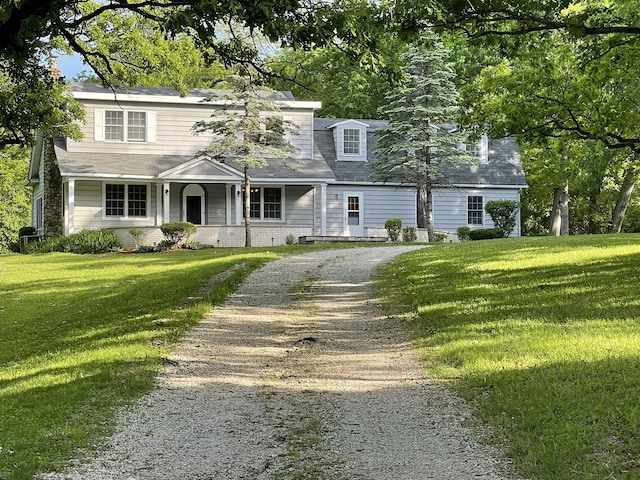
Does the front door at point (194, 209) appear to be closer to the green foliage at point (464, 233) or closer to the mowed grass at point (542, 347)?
the green foliage at point (464, 233)

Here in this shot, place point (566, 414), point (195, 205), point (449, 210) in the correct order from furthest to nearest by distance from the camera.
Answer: point (449, 210) → point (195, 205) → point (566, 414)

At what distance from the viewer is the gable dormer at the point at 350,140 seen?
3212 centimetres

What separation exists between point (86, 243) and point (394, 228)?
11.7 meters

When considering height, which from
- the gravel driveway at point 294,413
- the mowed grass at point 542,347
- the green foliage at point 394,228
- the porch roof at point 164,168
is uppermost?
the porch roof at point 164,168

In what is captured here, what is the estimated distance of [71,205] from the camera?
26141 mm

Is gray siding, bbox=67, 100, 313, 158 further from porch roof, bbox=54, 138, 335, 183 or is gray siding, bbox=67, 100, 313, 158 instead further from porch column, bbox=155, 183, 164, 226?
porch column, bbox=155, 183, 164, 226

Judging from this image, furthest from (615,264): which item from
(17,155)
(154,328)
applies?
(17,155)

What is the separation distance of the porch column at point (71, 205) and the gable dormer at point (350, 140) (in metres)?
11.5

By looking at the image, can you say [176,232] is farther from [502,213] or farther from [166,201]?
[502,213]

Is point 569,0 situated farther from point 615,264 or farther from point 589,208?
point 589,208

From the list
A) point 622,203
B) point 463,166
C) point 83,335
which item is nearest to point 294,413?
point 83,335

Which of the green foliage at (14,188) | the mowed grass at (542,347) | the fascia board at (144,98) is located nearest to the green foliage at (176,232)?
the fascia board at (144,98)

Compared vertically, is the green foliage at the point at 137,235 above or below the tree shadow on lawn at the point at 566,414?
above

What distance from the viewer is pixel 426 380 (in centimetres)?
771
